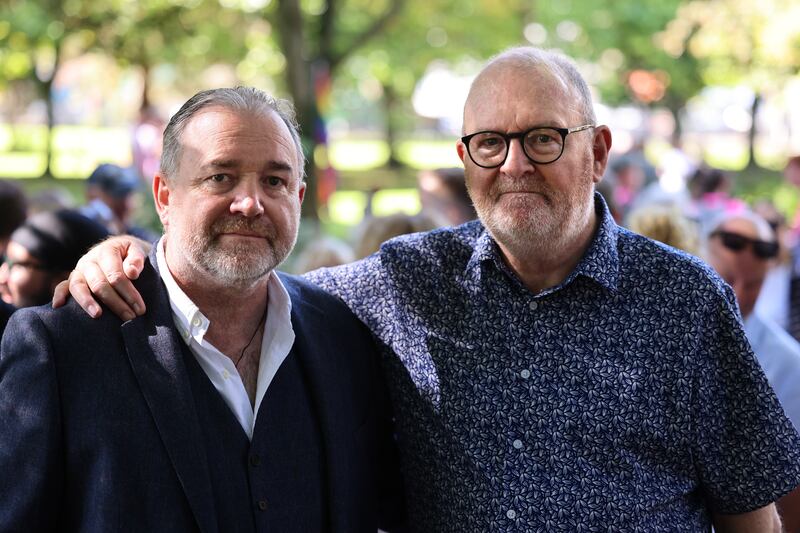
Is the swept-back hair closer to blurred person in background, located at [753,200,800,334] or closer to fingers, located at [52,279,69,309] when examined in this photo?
fingers, located at [52,279,69,309]

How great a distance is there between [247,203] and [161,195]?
0.38 m

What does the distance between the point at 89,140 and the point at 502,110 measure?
147 feet

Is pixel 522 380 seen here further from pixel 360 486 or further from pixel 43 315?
pixel 43 315

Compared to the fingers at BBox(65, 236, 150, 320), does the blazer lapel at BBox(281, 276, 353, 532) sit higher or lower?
lower

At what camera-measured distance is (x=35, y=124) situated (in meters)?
52.8

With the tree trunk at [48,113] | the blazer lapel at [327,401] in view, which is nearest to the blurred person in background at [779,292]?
the blazer lapel at [327,401]

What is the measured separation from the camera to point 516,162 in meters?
3.05

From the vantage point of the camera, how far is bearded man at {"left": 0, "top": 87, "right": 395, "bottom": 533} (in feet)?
8.58

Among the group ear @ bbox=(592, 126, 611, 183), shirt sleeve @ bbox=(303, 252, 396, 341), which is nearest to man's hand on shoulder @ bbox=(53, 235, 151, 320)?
shirt sleeve @ bbox=(303, 252, 396, 341)

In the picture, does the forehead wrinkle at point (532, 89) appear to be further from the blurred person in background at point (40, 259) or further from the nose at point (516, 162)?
the blurred person in background at point (40, 259)

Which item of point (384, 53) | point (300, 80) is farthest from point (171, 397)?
point (384, 53)

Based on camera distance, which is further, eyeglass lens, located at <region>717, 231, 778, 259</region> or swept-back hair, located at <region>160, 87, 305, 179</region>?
eyeglass lens, located at <region>717, 231, 778, 259</region>

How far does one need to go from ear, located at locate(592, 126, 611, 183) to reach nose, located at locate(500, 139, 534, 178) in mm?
298

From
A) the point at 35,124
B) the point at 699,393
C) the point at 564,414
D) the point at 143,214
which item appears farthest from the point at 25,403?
the point at 35,124
